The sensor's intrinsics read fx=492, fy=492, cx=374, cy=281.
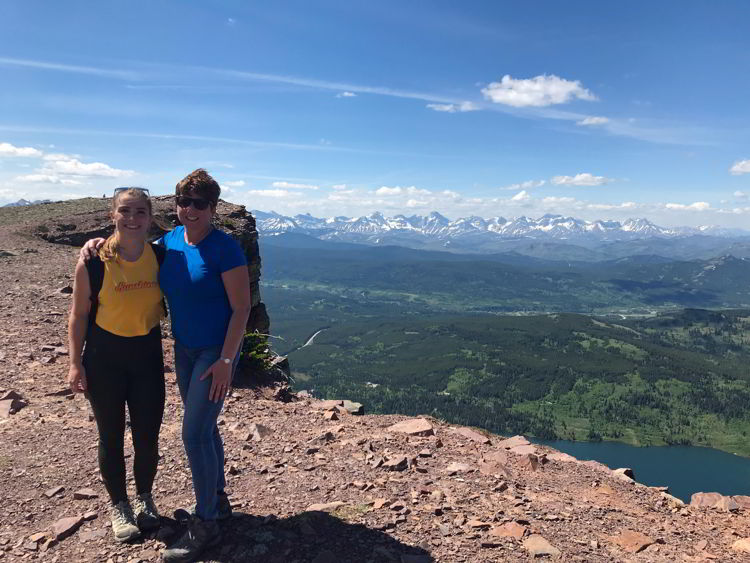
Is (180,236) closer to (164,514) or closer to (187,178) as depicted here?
(187,178)

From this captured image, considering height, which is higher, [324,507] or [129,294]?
[129,294]

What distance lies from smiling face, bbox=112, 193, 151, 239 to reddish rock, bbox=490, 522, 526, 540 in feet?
17.5

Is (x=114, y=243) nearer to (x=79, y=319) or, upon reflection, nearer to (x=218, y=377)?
(x=79, y=319)

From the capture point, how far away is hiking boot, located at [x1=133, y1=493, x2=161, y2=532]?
5742 millimetres

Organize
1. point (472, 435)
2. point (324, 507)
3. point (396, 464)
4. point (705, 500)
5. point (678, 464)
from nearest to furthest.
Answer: point (324, 507), point (396, 464), point (705, 500), point (472, 435), point (678, 464)

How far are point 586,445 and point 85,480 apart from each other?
179275 mm

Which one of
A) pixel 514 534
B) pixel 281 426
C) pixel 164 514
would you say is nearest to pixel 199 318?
pixel 164 514

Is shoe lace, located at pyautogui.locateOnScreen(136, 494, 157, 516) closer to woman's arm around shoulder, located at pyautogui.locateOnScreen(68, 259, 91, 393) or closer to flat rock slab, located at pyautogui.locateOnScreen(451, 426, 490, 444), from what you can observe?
woman's arm around shoulder, located at pyautogui.locateOnScreen(68, 259, 91, 393)

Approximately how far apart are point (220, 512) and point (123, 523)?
1.08 meters

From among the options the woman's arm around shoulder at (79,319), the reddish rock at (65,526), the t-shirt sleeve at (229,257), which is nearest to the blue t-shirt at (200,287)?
the t-shirt sleeve at (229,257)

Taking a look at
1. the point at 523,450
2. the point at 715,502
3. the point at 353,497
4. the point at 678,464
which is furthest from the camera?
the point at 678,464

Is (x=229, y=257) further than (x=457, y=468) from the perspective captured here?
No

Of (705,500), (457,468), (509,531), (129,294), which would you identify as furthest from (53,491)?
(705,500)

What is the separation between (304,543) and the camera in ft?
18.2
